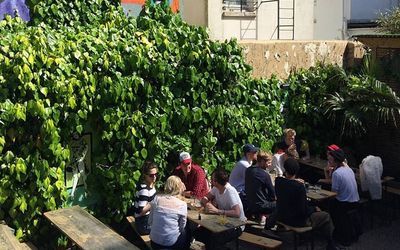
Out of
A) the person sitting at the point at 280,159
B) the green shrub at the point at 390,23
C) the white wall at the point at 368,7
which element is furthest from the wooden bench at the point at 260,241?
the white wall at the point at 368,7

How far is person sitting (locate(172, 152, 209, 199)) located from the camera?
7.83 meters

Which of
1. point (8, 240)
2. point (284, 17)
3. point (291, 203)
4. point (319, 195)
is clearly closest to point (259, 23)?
point (284, 17)

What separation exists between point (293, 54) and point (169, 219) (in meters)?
5.70

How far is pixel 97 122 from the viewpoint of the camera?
7.74 metres

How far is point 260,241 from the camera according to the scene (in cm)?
704

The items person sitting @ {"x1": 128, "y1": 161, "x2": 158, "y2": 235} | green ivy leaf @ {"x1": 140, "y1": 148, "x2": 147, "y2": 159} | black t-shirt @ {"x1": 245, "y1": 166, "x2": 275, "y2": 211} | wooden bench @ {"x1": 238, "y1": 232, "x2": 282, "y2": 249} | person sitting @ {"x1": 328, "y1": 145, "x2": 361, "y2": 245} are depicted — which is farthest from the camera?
person sitting @ {"x1": 328, "y1": 145, "x2": 361, "y2": 245}

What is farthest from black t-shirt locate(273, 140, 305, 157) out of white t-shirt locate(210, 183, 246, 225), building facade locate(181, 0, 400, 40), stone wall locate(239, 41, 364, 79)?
building facade locate(181, 0, 400, 40)

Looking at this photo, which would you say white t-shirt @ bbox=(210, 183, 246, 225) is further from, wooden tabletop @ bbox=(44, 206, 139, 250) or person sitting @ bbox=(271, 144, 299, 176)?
person sitting @ bbox=(271, 144, 299, 176)

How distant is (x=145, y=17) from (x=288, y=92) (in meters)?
3.46

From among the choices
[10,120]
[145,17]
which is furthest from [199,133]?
[10,120]

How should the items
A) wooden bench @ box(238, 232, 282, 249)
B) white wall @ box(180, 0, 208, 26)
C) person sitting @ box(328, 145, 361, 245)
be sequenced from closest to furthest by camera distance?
1. wooden bench @ box(238, 232, 282, 249)
2. person sitting @ box(328, 145, 361, 245)
3. white wall @ box(180, 0, 208, 26)

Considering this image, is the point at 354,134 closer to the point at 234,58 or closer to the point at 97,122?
the point at 234,58

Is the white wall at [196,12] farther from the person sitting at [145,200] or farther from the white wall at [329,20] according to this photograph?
Result: the person sitting at [145,200]

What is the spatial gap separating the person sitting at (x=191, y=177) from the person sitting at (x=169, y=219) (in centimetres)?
125
